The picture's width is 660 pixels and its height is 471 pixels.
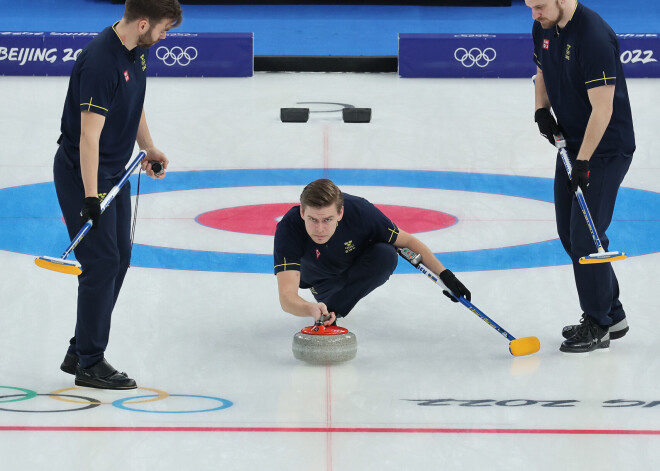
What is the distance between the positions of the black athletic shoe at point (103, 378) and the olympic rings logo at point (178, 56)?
9726mm

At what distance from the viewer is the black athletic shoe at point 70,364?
5.33 meters

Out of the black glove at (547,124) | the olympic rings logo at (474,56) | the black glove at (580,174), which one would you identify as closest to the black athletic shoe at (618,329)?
the black glove at (580,174)

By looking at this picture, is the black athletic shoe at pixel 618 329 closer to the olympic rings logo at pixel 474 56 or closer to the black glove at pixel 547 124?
the black glove at pixel 547 124

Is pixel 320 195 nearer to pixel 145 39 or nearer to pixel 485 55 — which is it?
pixel 145 39

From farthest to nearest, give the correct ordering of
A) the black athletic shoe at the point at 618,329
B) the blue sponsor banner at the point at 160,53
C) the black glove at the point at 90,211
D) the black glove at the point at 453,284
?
the blue sponsor banner at the point at 160,53 < the black athletic shoe at the point at 618,329 < the black glove at the point at 453,284 < the black glove at the point at 90,211

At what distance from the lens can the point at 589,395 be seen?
5148mm

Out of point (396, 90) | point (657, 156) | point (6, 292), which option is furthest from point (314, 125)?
point (6, 292)

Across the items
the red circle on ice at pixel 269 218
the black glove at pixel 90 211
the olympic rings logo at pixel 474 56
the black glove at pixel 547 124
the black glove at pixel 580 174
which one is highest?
the olympic rings logo at pixel 474 56

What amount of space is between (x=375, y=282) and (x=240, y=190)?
3676mm

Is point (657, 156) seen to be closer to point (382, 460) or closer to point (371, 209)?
point (371, 209)

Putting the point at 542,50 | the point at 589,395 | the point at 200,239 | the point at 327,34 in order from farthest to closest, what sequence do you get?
the point at 327,34 < the point at 200,239 < the point at 542,50 < the point at 589,395

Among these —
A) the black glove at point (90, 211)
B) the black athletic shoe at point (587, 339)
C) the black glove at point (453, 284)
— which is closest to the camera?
the black glove at point (90, 211)

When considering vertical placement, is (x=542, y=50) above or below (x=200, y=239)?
above

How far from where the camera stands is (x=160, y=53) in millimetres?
14414
